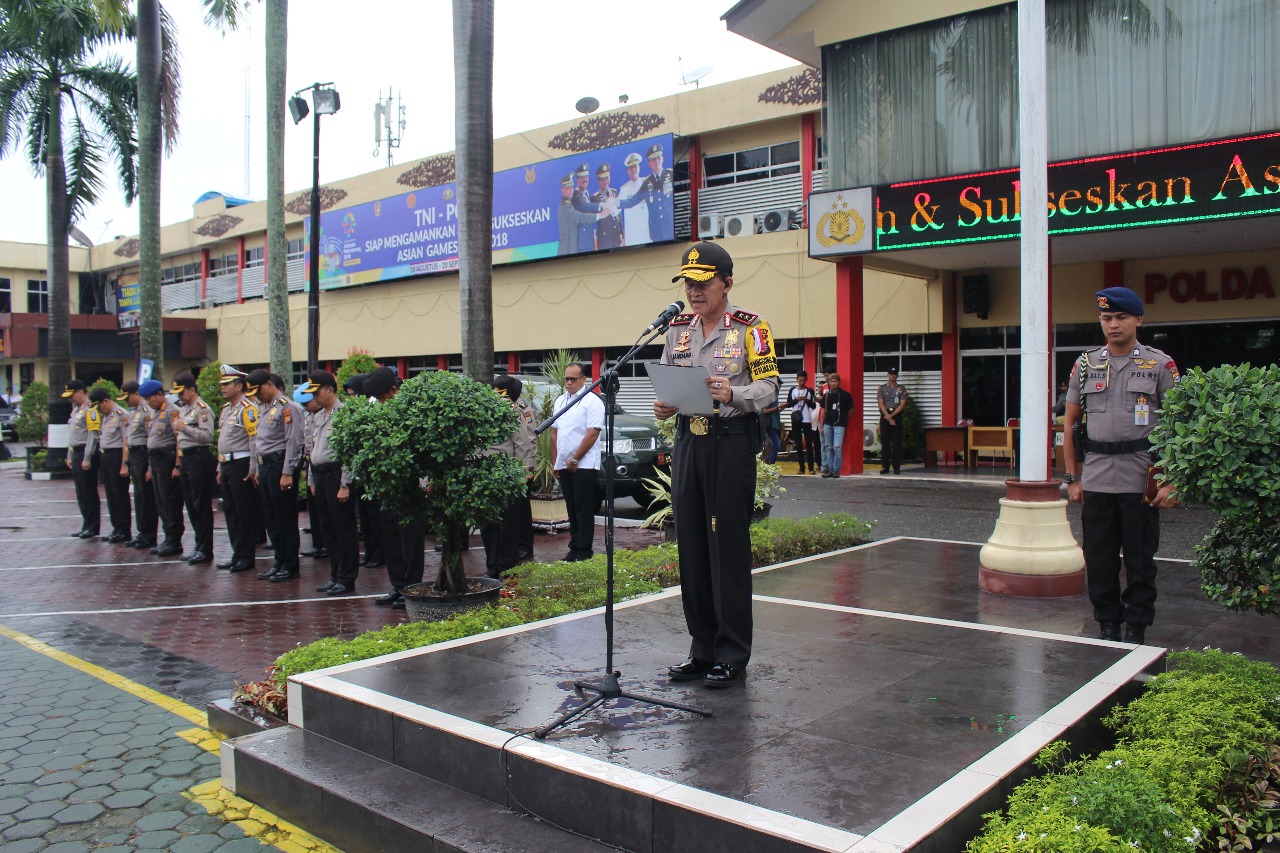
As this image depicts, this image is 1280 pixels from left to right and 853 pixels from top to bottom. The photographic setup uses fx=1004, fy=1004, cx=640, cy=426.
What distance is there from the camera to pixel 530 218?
2617 centimetres

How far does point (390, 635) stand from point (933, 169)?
12.7 metres

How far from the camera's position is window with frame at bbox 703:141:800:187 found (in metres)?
21.5

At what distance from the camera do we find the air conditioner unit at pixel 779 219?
21.4 meters

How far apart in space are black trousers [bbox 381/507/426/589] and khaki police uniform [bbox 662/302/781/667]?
3.26 m

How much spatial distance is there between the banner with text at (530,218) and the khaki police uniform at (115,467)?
27.0 feet

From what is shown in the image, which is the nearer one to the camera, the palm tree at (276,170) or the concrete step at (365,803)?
the concrete step at (365,803)

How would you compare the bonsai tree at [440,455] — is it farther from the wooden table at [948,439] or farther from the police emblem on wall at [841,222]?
the wooden table at [948,439]

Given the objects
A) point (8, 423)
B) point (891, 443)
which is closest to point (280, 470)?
point (891, 443)

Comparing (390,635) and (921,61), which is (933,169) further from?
(390,635)

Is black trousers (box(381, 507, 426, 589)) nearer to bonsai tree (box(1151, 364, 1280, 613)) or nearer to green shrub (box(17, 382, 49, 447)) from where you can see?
bonsai tree (box(1151, 364, 1280, 613))

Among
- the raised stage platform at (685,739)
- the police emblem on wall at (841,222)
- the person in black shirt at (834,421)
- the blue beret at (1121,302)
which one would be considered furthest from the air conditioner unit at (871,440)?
the blue beret at (1121,302)

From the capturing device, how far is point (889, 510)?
1292 cm

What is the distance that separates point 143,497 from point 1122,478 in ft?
35.3

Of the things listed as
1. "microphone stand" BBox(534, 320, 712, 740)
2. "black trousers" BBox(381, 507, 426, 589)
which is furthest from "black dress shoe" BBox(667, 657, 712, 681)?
"black trousers" BBox(381, 507, 426, 589)
